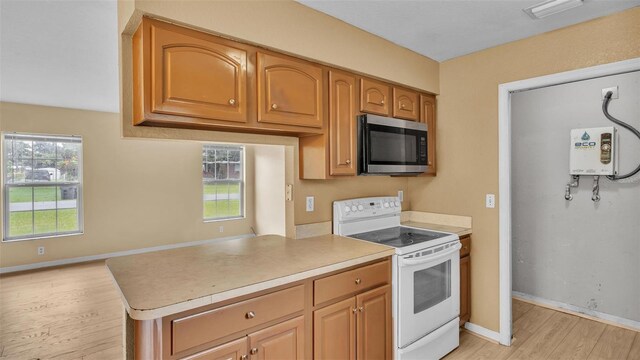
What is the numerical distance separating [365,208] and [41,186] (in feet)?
16.9

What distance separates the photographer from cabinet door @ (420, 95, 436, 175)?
9.75 ft

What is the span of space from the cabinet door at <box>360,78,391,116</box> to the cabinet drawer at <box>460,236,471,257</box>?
1.23 m

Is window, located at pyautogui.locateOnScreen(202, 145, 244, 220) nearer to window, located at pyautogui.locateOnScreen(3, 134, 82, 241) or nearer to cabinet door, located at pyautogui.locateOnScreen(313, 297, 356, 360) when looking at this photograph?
window, located at pyautogui.locateOnScreen(3, 134, 82, 241)

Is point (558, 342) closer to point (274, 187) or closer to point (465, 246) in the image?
point (465, 246)

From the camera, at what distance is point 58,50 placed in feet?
9.33

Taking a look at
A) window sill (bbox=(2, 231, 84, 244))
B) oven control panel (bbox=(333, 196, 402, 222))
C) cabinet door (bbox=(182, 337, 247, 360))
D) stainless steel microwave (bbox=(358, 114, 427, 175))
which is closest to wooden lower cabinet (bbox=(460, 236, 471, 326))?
oven control panel (bbox=(333, 196, 402, 222))

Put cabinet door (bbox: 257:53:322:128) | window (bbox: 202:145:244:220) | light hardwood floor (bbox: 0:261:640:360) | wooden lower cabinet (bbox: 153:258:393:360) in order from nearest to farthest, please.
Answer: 1. wooden lower cabinet (bbox: 153:258:393:360)
2. cabinet door (bbox: 257:53:322:128)
3. light hardwood floor (bbox: 0:261:640:360)
4. window (bbox: 202:145:244:220)

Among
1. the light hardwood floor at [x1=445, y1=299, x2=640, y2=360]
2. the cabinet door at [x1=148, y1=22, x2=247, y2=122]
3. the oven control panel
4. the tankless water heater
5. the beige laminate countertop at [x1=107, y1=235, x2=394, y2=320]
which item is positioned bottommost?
the light hardwood floor at [x1=445, y1=299, x2=640, y2=360]

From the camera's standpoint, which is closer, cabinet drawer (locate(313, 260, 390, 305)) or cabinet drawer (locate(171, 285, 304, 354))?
cabinet drawer (locate(171, 285, 304, 354))

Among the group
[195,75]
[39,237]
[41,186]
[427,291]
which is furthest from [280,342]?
[41,186]

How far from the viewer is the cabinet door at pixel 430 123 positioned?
2.97 meters

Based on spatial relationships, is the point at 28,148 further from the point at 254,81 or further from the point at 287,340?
the point at 287,340

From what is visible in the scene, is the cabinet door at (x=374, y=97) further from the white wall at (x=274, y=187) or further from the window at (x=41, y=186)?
the window at (x=41, y=186)

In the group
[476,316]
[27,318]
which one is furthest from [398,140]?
[27,318]
